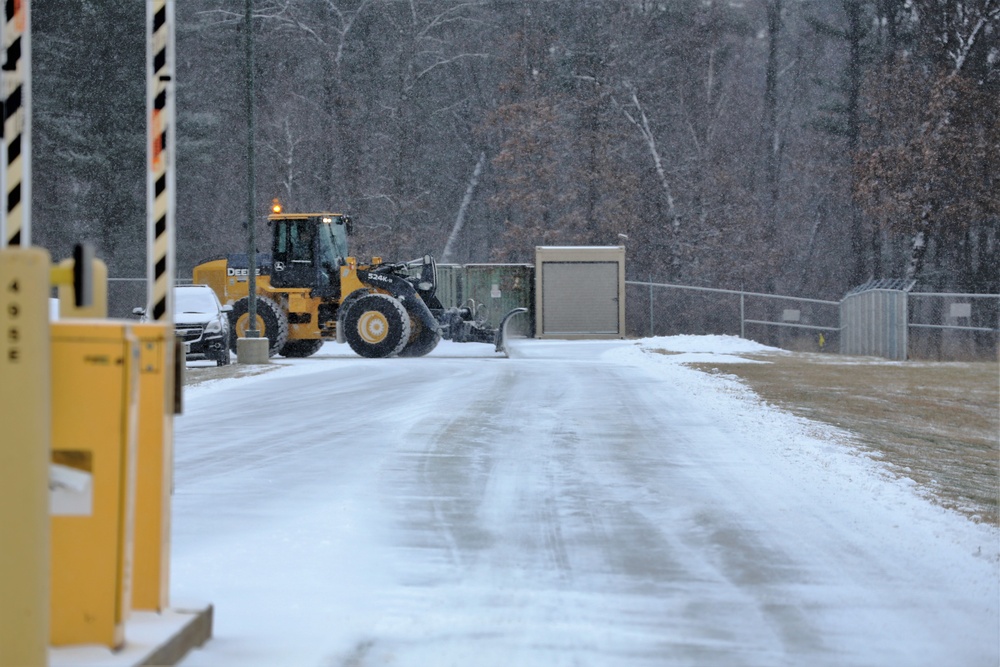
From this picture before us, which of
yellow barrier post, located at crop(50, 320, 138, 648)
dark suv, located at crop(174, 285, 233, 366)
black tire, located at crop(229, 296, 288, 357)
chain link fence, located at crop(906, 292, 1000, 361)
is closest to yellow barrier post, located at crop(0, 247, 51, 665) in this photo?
yellow barrier post, located at crop(50, 320, 138, 648)

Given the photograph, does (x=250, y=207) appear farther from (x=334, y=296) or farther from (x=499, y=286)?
(x=499, y=286)

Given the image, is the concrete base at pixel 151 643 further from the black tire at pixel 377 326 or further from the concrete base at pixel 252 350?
the black tire at pixel 377 326

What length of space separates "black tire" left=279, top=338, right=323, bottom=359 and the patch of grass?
10280 mm

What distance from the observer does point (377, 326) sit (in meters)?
28.3

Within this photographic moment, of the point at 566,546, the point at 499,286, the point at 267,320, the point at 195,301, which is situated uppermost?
the point at 499,286

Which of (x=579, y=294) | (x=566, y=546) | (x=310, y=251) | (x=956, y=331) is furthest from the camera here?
(x=579, y=294)

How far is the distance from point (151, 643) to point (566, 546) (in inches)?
138

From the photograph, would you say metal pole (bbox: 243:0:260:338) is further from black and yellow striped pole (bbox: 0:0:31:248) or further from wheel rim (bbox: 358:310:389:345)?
black and yellow striped pole (bbox: 0:0:31:248)

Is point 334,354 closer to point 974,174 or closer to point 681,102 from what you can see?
point 974,174

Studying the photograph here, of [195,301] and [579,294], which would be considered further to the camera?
[579,294]

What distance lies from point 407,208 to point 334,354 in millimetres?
20084

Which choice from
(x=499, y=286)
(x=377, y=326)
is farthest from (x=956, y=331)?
(x=377, y=326)

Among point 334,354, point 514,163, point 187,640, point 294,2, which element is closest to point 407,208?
point 514,163

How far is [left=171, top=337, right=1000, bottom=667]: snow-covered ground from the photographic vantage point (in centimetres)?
591
